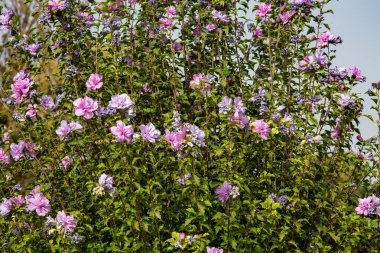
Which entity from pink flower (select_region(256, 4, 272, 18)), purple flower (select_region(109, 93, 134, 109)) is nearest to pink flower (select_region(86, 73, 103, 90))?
purple flower (select_region(109, 93, 134, 109))

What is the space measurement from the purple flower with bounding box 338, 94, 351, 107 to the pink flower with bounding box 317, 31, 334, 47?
2.40 feet

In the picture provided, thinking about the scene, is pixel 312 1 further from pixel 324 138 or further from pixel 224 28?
pixel 324 138

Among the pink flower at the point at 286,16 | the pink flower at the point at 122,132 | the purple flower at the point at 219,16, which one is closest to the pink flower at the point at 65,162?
the pink flower at the point at 122,132

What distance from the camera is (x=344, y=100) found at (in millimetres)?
4859

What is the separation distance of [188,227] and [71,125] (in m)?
1.47

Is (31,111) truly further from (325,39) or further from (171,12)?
(325,39)

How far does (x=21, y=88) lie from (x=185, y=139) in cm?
203

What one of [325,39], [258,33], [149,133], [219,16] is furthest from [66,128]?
[325,39]

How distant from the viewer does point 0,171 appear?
18.4 ft

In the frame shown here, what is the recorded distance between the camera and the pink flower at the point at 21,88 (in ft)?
15.9

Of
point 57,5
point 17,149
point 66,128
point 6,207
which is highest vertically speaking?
point 57,5

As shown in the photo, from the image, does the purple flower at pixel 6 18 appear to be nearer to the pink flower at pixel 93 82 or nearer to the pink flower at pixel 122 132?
the pink flower at pixel 93 82

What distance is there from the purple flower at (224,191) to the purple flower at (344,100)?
1.65m

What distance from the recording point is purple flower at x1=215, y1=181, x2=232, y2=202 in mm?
3930
